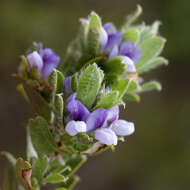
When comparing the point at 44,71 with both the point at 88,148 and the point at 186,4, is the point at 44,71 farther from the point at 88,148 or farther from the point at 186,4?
the point at 186,4

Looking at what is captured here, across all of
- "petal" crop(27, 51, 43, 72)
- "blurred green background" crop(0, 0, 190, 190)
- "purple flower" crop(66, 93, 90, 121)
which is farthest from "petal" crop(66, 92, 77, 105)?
"blurred green background" crop(0, 0, 190, 190)

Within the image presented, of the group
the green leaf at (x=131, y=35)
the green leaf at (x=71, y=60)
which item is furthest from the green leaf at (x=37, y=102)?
Result: the green leaf at (x=131, y=35)

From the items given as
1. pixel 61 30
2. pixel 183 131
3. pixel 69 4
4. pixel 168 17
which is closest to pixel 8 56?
pixel 61 30

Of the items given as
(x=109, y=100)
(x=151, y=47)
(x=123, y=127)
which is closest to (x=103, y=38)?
(x=151, y=47)

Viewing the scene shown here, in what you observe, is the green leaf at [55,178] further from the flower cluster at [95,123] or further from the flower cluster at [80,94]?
the flower cluster at [95,123]

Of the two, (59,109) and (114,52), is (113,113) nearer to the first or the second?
(59,109)
